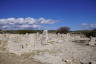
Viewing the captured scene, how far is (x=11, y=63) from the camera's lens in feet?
25.3

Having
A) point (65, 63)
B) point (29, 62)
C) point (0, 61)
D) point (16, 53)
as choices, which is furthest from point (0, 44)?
point (65, 63)

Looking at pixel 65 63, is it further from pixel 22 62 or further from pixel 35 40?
pixel 35 40

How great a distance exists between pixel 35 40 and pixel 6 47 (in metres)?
2.91

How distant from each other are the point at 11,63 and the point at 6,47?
12.2ft

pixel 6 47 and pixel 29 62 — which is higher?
pixel 6 47

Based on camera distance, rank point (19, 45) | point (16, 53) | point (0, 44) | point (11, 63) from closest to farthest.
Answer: point (11, 63)
point (16, 53)
point (19, 45)
point (0, 44)

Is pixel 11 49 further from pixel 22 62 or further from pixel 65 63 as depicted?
pixel 65 63

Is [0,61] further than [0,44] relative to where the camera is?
No

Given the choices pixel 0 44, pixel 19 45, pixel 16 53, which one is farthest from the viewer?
pixel 0 44

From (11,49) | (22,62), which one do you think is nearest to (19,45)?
(11,49)

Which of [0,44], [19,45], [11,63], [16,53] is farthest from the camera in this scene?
[0,44]

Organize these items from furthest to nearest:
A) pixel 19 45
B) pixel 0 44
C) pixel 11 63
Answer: pixel 0 44 < pixel 19 45 < pixel 11 63

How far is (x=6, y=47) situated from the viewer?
11070mm

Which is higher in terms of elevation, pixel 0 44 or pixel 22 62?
pixel 0 44
